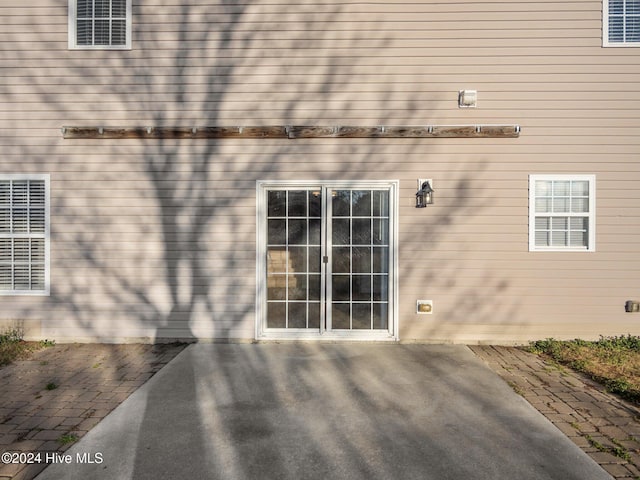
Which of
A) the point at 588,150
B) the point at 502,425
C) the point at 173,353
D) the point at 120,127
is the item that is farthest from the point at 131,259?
the point at 588,150

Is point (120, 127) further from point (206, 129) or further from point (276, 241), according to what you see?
point (276, 241)

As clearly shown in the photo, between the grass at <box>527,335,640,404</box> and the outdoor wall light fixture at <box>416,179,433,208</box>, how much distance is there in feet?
7.96

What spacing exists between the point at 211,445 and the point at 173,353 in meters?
2.38

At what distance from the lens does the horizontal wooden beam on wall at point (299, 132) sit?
5250 millimetres

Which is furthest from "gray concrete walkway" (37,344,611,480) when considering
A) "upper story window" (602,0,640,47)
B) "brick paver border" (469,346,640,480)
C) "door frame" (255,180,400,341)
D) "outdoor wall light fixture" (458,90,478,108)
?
"upper story window" (602,0,640,47)

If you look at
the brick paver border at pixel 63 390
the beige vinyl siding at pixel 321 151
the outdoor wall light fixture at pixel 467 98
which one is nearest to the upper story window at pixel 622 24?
the beige vinyl siding at pixel 321 151

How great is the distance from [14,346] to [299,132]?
4792 millimetres

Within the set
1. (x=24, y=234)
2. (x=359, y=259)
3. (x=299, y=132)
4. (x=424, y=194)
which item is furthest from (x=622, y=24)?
(x=24, y=234)

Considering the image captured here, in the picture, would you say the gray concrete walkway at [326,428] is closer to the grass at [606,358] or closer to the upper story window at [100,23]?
the grass at [606,358]

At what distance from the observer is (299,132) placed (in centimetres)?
529

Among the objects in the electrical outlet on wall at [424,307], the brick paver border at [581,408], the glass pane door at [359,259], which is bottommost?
the brick paver border at [581,408]

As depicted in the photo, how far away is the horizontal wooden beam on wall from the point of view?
207 inches

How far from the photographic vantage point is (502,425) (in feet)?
10.4

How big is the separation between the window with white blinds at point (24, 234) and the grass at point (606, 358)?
23.0 ft
